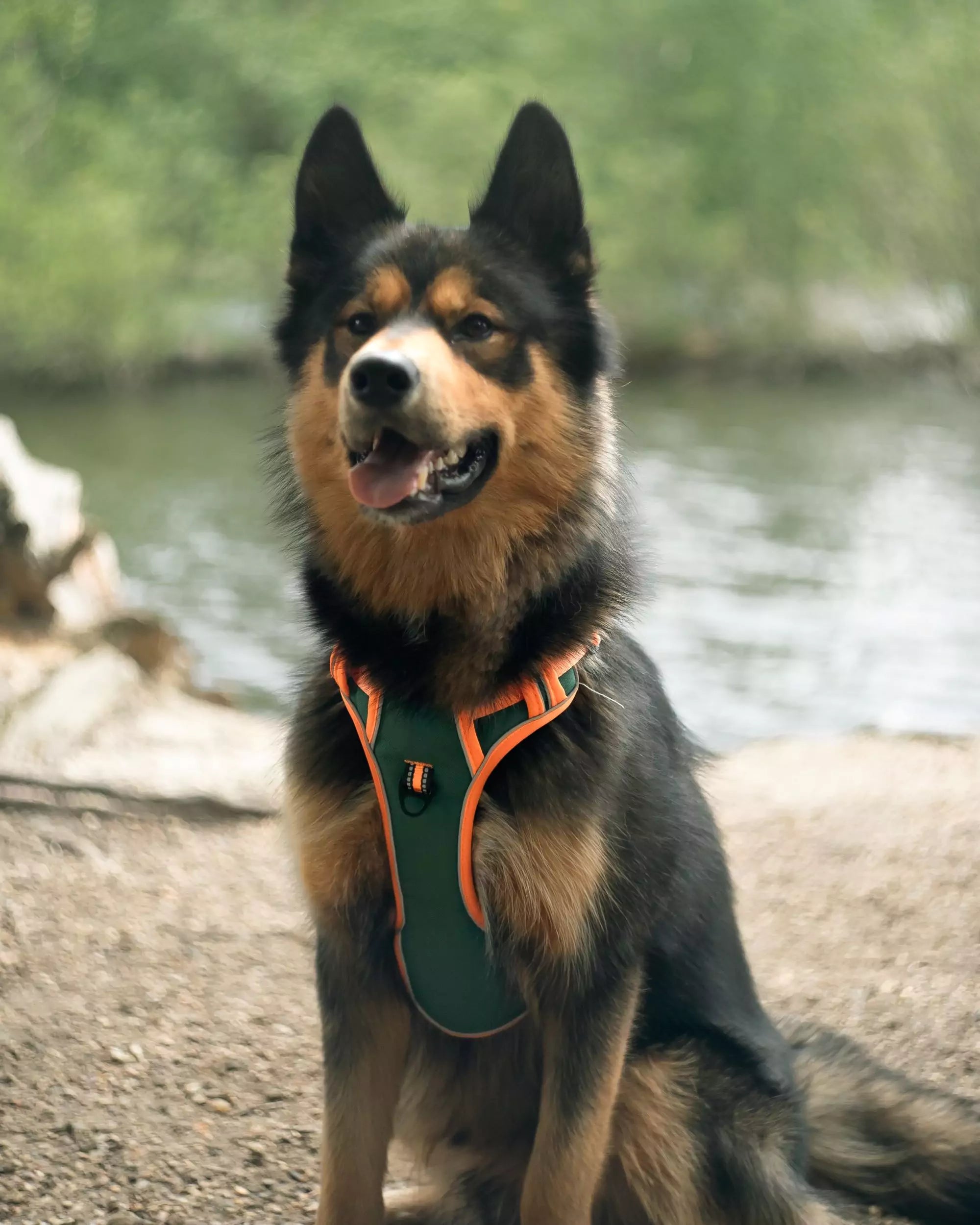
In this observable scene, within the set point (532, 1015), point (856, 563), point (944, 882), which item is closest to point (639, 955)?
point (532, 1015)

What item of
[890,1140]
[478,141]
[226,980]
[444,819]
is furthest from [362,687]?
[478,141]

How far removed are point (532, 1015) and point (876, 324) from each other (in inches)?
1108

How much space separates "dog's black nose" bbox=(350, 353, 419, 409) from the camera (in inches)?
91.2

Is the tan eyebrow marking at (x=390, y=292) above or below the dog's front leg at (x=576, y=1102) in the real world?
above

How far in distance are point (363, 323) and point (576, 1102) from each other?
1.57 metres

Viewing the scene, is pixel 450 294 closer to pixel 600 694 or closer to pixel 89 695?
pixel 600 694

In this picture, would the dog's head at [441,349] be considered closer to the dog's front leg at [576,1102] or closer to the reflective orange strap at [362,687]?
the reflective orange strap at [362,687]

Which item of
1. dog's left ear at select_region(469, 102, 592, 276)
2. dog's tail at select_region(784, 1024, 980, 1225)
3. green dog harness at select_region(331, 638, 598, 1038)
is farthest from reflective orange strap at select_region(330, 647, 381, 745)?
dog's tail at select_region(784, 1024, 980, 1225)

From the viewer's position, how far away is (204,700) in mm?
7219

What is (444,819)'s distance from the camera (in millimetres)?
2344

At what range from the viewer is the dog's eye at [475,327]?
8.37 ft

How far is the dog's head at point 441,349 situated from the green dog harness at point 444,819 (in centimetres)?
36

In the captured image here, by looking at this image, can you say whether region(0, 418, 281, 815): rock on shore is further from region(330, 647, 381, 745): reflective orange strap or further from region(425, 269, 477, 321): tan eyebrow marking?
region(425, 269, 477, 321): tan eyebrow marking

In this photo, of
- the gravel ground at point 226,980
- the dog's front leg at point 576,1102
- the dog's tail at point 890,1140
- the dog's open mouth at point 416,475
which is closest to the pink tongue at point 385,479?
the dog's open mouth at point 416,475
